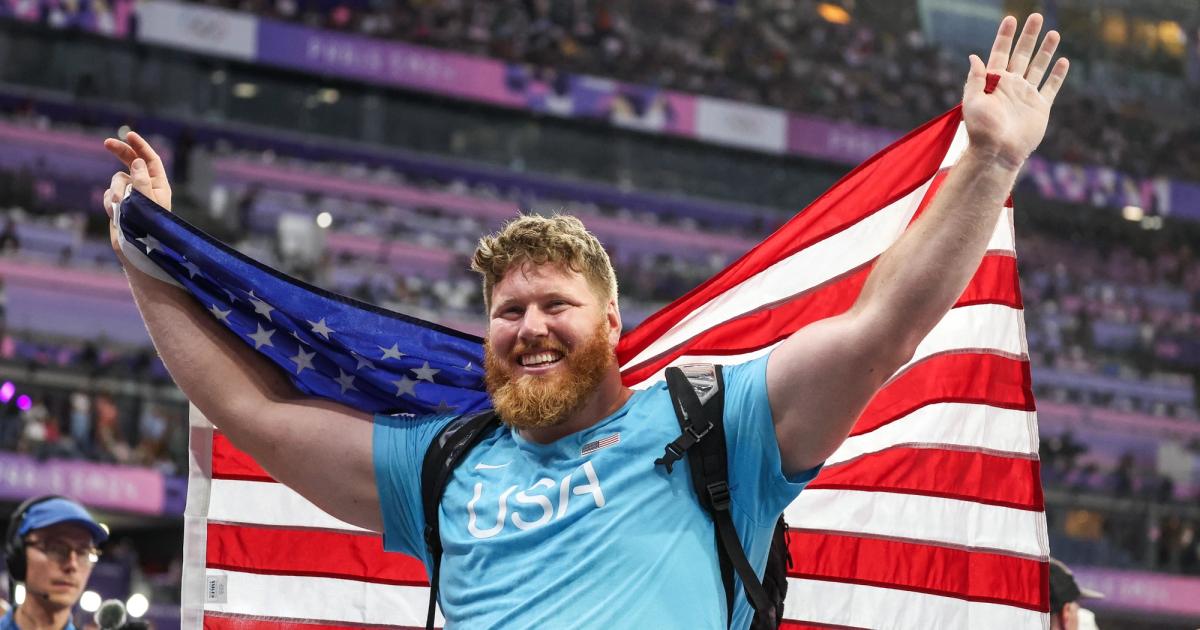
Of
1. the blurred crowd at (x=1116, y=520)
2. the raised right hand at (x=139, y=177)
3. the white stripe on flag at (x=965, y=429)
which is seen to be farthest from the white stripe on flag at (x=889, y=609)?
the blurred crowd at (x=1116, y=520)

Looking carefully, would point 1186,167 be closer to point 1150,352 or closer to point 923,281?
point 1150,352

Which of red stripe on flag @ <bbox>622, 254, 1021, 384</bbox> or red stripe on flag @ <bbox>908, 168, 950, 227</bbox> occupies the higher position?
red stripe on flag @ <bbox>908, 168, 950, 227</bbox>

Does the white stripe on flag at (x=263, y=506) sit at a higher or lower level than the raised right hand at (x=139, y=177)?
lower

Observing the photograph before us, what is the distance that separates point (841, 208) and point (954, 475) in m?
0.69

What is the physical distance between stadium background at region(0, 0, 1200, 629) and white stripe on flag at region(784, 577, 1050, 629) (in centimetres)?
984

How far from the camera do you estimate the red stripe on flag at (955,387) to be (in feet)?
11.0

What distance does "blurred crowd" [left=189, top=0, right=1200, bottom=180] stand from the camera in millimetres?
23781

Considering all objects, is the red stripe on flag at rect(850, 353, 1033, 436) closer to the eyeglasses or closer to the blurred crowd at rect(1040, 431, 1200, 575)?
the eyeglasses

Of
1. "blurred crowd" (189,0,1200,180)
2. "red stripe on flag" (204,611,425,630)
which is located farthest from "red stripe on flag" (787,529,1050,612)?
"blurred crowd" (189,0,1200,180)

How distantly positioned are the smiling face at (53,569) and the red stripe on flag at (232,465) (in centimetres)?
89

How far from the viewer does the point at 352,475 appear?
2.80 metres

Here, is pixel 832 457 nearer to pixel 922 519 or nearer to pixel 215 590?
pixel 922 519

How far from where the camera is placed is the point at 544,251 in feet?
8.59

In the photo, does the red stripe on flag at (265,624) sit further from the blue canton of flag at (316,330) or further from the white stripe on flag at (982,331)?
the white stripe on flag at (982,331)
